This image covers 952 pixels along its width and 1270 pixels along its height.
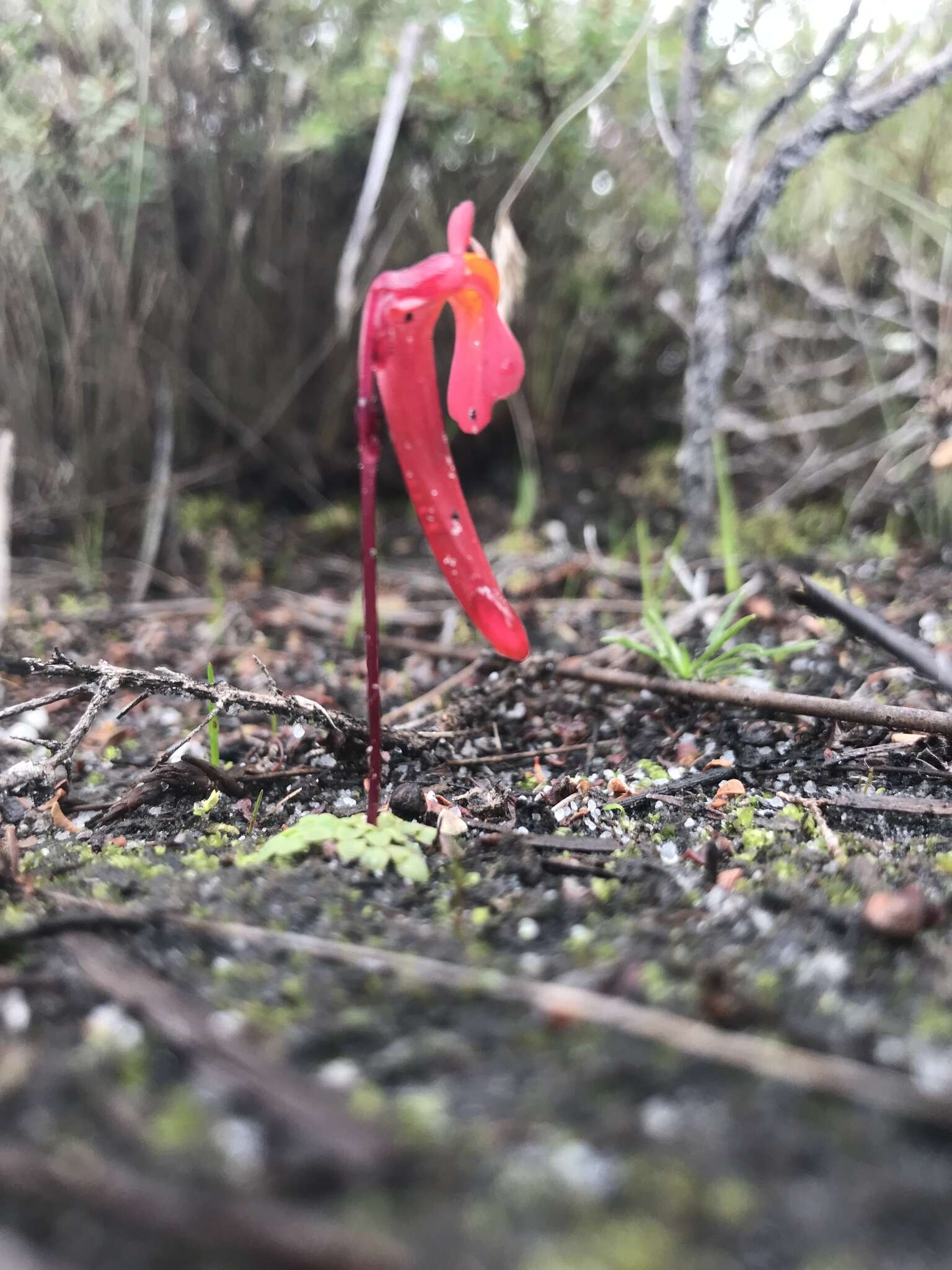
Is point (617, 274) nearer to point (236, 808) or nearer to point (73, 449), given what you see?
point (73, 449)

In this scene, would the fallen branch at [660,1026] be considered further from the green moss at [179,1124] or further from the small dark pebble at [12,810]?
the small dark pebble at [12,810]

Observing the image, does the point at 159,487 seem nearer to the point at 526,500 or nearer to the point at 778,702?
the point at 526,500

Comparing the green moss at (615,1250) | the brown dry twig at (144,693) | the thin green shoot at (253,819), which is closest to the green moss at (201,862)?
the thin green shoot at (253,819)

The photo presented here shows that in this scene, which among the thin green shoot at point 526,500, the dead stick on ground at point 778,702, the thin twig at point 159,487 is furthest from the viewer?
the thin green shoot at point 526,500

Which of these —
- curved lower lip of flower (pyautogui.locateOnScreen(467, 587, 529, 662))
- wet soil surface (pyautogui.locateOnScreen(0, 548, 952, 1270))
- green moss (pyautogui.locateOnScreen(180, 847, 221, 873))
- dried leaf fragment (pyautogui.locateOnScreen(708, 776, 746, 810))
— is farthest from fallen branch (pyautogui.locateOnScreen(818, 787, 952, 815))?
green moss (pyautogui.locateOnScreen(180, 847, 221, 873))

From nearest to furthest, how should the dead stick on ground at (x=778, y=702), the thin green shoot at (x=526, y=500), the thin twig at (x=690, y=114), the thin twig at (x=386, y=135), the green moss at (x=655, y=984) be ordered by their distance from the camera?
1. the green moss at (x=655, y=984)
2. the dead stick on ground at (x=778, y=702)
3. the thin twig at (x=690, y=114)
4. the thin twig at (x=386, y=135)
5. the thin green shoot at (x=526, y=500)

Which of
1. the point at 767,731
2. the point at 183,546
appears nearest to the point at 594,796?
the point at 767,731

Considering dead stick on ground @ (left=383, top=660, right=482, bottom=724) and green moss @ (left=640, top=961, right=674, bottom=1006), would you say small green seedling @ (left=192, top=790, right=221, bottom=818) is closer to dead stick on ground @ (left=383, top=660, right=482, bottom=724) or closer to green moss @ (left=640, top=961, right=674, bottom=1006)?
dead stick on ground @ (left=383, top=660, right=482, bottom=724)
